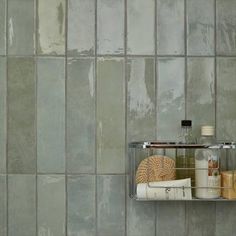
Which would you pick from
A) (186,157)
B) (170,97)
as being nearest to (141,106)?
(170,97)

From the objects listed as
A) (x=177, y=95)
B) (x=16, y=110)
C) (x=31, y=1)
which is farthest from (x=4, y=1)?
(x=177, y=95)

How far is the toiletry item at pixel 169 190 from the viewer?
1004 millimetres

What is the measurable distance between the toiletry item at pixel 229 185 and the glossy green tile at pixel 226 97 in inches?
5.8

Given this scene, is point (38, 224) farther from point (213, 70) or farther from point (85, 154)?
point (213, 70)

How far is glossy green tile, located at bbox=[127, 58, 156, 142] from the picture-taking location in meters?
1.13

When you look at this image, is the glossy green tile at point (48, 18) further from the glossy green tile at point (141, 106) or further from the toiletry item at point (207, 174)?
the toiletry item at point (207, 174)

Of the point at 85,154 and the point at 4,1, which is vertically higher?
the point at 4,1

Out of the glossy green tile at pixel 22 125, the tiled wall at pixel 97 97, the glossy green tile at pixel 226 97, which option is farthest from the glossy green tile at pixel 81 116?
the glossy green tile at pixel 226 97

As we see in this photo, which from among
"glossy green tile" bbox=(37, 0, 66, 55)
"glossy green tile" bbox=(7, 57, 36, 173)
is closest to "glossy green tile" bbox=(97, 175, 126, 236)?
"glossy green tile" bbox=(7, 57, 36, 173)

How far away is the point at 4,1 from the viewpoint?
1.14 m

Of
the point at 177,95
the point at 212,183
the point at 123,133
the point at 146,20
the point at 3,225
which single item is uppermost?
the point at 146,20

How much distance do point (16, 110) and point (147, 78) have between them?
398 millimetres

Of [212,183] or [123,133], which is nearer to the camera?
[212,183]

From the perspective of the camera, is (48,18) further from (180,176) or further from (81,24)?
(180,176)
